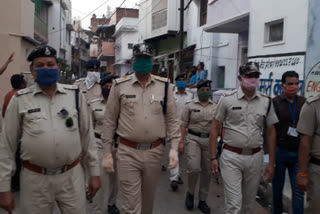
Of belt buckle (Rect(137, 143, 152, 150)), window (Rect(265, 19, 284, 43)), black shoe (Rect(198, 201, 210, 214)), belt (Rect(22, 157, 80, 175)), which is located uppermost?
window (Rect(265, 19, 284, 43))

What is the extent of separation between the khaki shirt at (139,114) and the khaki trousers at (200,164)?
1850 millimetres

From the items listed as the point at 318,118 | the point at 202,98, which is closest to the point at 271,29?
the point at 202,98

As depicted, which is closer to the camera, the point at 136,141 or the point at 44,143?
the point at 44,143

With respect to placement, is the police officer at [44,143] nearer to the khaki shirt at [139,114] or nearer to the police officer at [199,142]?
the khaki shirt at [139,114]

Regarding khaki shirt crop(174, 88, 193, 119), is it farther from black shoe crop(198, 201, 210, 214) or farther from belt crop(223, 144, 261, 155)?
belt crop(223, 144, 261, 155)

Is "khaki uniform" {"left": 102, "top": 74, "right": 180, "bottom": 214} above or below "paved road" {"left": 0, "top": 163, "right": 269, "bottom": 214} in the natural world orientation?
above

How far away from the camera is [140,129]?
151 inches

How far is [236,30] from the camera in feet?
42.1

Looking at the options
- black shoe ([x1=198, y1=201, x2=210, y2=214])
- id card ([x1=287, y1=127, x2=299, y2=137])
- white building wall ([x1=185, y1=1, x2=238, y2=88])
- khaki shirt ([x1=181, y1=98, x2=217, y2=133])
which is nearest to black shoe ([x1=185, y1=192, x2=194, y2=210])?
black shoe ([x1=198, y1=201, x2=210, y2=214])

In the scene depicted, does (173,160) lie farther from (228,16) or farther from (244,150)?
(228,16)

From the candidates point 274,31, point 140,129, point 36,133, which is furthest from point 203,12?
point 36,133

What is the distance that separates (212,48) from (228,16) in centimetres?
406

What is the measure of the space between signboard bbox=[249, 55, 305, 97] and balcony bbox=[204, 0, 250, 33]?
8.55 ft

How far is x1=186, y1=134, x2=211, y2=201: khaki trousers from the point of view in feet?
18.9
